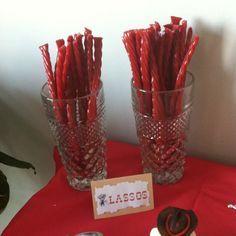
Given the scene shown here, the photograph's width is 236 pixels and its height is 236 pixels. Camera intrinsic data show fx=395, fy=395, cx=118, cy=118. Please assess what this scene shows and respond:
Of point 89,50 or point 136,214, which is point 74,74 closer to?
point 89,50

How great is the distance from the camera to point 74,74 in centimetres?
82

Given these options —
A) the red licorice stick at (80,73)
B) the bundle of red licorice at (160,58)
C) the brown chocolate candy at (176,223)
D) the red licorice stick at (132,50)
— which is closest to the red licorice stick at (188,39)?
the bundle of red licorice at (160,58)

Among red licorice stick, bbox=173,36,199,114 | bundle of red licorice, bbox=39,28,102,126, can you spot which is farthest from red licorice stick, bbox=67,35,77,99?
red licorice stick, bbox=173,36,199,114

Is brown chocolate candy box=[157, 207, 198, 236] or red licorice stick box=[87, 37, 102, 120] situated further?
red licorice stick box=[87, 37, 102, 120]

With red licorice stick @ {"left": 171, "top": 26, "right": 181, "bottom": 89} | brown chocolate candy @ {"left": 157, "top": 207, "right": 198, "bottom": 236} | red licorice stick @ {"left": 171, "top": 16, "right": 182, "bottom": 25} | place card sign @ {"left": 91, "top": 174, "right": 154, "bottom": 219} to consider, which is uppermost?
red licorice stick @ {"left": 171, "top": 16, "right": 182, "bottom": 25}

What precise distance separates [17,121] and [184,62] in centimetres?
66

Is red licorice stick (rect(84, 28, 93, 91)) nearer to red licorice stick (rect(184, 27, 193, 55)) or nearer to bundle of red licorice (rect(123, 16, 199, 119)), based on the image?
bundle of red licorice (rect(123, 16, 199, 119))

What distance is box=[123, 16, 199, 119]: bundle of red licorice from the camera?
2.53 feet

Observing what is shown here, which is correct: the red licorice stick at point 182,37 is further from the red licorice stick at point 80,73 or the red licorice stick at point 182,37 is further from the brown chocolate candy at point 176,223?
the brown chocolate candy at point 176,223

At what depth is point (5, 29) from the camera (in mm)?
1063

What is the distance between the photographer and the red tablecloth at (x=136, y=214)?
783 mm

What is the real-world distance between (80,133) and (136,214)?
0.21m

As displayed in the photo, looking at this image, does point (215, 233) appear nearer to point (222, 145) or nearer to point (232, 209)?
point (232, 209)

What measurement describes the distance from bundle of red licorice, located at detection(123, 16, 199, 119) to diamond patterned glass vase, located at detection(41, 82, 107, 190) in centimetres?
11
